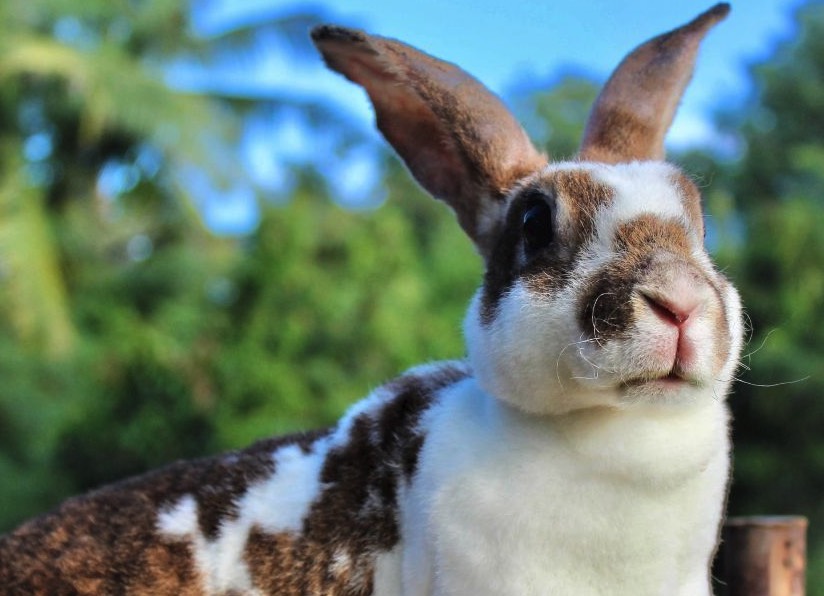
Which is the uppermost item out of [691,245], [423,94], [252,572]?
[423,94]

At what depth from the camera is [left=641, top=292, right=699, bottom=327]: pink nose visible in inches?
65.6

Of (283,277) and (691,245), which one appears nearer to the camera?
(691,245)

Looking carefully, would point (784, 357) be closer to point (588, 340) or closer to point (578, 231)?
point (578, 231)

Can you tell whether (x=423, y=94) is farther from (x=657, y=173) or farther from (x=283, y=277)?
(x=283, y=277)

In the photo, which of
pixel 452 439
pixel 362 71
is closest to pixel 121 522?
pixel 452 439

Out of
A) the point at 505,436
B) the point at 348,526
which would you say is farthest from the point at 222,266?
the point at 505,436

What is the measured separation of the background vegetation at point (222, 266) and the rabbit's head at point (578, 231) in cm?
42

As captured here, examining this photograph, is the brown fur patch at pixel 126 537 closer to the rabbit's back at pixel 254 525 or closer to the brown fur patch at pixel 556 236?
the rabbit's back at pixel 254 525

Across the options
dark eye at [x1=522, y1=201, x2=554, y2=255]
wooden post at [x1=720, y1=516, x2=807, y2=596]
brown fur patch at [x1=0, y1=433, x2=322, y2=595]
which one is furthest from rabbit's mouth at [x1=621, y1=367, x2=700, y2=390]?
wooden post at [x1=720, y1=516, x2=807, y2=596]

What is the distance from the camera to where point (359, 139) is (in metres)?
16.5

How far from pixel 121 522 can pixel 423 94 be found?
1.29 metres

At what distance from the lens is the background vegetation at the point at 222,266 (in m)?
7.71

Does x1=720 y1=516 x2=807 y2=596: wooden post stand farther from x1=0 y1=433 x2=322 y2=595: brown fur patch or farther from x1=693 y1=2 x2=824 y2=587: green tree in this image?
x1=693 y1=2 x2=824 y2=587: green tree

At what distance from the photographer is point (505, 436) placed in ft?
6.42
